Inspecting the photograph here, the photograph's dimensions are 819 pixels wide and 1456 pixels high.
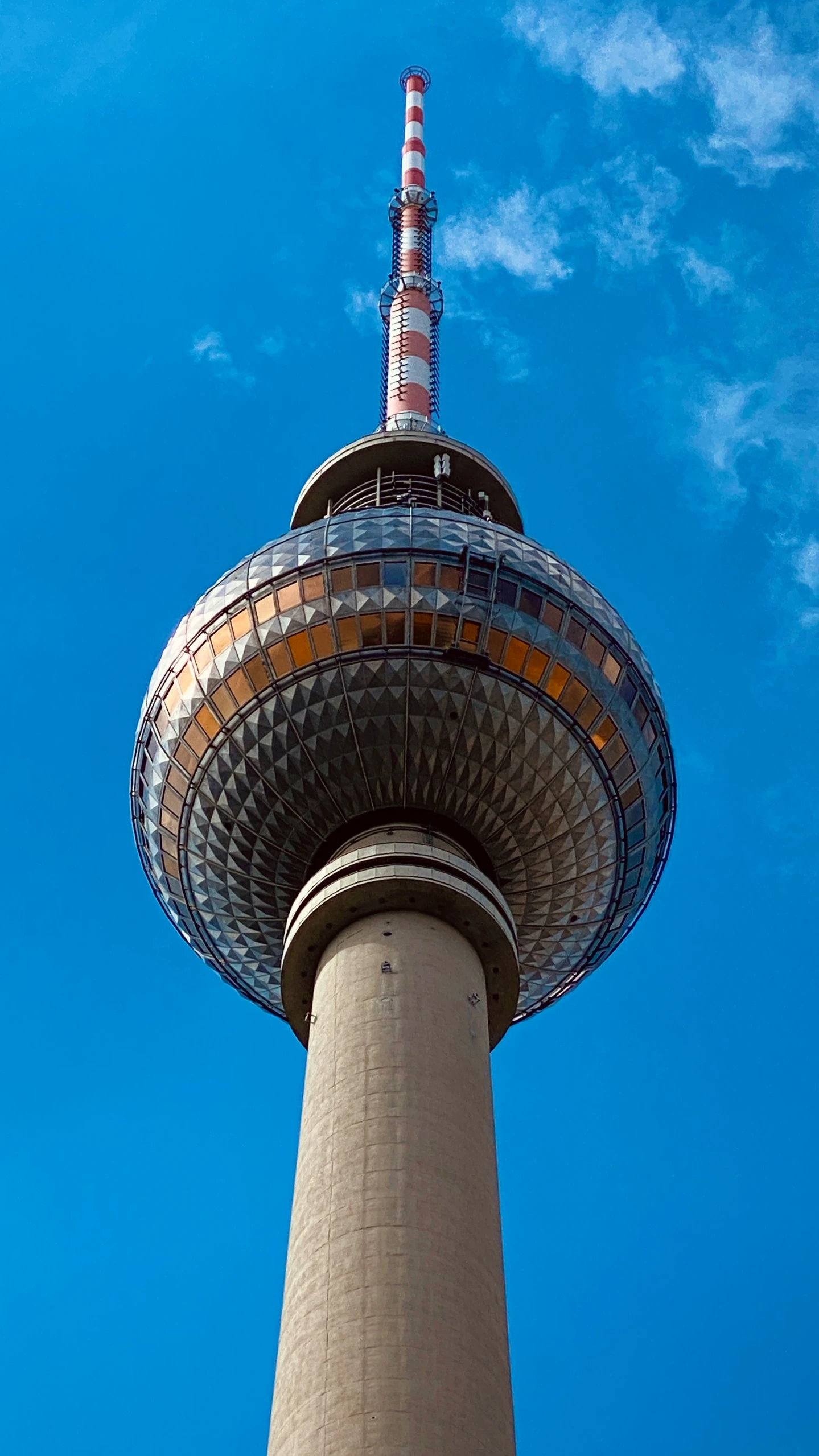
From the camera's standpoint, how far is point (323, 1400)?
23172mm

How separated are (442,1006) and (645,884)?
9.92 metres

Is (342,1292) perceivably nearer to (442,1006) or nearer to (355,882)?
(442,1006)

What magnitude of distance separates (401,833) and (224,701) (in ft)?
16.3

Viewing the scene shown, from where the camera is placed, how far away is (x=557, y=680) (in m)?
32.9

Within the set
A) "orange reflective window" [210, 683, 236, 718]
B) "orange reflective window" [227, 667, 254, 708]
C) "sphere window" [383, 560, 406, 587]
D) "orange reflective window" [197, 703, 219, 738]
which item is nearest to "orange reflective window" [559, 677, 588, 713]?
"sphere window" [383, 560, 406, 587]

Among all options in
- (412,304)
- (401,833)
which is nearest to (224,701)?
(401,833)

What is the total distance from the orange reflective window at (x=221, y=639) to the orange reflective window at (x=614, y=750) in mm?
8881

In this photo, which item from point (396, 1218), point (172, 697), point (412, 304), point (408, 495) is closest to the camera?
point (396, 1218)

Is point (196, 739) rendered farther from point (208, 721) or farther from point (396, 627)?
point (396, 627)

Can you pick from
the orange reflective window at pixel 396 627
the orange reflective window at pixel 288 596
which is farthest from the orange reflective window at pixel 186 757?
the orange reflective window at pixel 396 627

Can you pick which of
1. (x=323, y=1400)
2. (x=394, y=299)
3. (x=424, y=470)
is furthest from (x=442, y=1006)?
(x=394, y=299)

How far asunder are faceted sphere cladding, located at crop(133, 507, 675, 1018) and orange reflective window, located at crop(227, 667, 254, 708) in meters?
0.04

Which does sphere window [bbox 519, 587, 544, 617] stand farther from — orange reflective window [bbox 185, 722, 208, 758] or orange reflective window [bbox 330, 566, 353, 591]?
orange reflective window [bbox 185, 722, 208, 758]

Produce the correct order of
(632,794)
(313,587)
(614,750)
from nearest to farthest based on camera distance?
(313,587)
(614,750)
(632,794)
